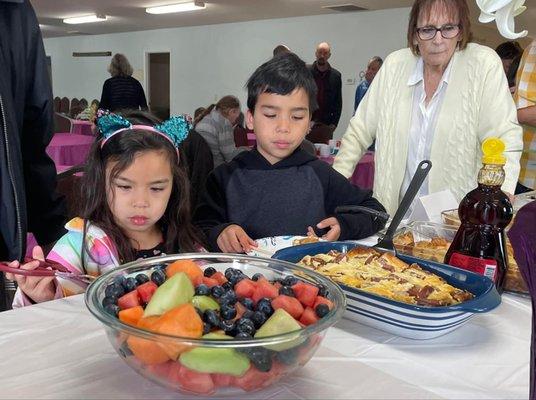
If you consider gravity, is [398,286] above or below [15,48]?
below

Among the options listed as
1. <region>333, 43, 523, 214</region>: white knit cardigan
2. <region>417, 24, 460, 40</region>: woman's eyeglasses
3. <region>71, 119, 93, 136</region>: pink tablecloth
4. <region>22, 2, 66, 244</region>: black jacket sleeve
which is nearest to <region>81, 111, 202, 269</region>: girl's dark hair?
<region>22, 2, 66, 244</region>: black jacket sleeve

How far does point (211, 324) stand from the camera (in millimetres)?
613

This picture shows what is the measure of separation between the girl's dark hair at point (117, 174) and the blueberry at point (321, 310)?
748 mm

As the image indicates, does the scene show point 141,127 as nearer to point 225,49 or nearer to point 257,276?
point 257,276

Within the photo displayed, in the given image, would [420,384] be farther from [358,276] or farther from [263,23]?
[263,23]

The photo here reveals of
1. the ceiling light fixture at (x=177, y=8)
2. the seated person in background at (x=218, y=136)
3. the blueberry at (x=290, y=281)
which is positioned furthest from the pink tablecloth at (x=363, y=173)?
the ceiling light fixture at (x=177, y=8)

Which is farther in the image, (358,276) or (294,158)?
(294,158)

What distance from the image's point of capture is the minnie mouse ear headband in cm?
136

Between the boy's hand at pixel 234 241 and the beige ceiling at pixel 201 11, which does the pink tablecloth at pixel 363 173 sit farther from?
the beige ceiling at pixel 201 11

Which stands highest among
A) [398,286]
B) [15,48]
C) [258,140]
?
[15,48]

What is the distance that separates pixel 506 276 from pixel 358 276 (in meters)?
0.37

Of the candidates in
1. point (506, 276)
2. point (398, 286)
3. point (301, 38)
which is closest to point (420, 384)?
point (398, 286)

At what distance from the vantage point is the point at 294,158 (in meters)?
1.64

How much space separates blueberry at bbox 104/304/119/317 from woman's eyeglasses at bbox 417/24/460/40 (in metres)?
1.66
